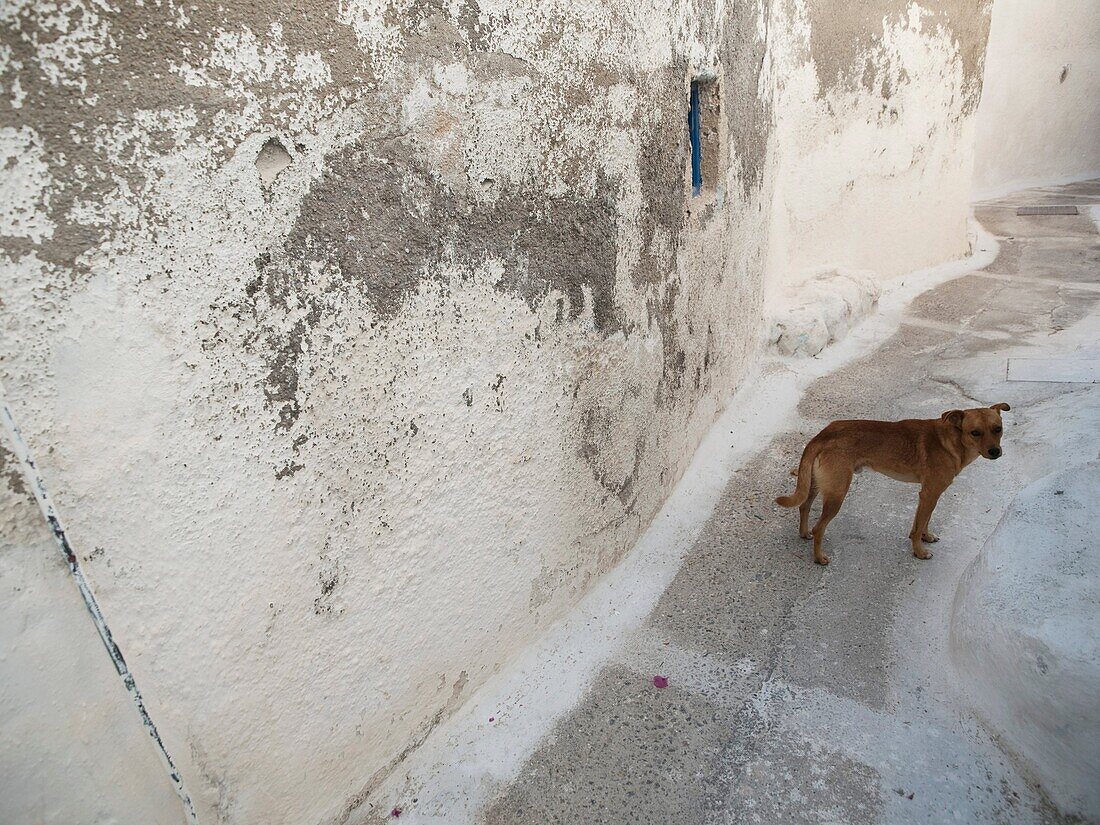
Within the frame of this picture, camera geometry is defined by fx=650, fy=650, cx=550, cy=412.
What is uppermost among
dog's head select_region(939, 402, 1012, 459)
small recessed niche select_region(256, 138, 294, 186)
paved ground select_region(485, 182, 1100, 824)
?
small recessed niche select_region(256, 138, 294, 186)

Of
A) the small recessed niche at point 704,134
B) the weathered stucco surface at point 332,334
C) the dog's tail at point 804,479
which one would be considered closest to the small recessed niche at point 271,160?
the weathered stucco surface at point 332,334

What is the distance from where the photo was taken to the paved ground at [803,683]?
2.14 m

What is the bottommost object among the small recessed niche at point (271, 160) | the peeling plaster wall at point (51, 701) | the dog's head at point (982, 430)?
the dog's head at point (982, 430)

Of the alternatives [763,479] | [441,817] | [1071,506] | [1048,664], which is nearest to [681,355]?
[763,479]

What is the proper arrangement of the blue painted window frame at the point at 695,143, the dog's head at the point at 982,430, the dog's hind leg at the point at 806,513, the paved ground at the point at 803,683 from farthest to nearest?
the blue painted window frame at the point at 695,143 < the dog's hind leg at the point at 806,513 < the dog's head at the point at 982,430 < the paved ground at the point at 803,683

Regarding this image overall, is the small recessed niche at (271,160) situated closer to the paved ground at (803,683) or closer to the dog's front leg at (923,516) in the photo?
the paved ground at (803,683)

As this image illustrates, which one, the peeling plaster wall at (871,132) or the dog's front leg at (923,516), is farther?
the peeling plaster wall at (871,132)

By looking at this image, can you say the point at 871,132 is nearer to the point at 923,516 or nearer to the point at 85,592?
the point at 923,516

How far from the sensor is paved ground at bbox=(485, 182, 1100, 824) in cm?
214

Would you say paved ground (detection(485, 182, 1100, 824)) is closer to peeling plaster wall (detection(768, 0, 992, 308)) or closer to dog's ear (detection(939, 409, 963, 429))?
dog's ear (detection(939, 409, 963, 429))

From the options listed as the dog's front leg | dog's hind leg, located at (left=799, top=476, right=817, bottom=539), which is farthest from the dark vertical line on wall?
the dog's front leg

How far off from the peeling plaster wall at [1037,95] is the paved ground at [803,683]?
1315 cm

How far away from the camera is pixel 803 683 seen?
254cm

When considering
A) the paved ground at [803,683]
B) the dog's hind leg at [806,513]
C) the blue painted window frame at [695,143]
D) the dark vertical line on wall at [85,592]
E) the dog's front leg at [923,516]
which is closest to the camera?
the dark vertical line on wall at [85,592]
